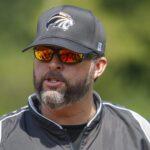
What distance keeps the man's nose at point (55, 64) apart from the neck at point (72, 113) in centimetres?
18

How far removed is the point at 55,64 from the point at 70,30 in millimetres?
177

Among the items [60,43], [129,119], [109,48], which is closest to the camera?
[60,43]

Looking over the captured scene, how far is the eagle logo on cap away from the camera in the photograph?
3.61 m

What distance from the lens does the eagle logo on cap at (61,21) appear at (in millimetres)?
3613

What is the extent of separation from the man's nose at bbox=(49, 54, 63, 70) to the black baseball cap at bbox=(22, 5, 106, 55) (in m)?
0.08

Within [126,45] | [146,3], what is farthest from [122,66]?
[146,3]

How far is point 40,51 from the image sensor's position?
140 inches

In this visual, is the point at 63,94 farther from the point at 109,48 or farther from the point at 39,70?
the point at 109,48

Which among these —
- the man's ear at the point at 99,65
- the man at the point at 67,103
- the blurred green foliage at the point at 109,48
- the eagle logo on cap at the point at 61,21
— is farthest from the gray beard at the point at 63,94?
the blurred green foliage at the point at 109,48

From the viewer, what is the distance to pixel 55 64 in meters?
3.56

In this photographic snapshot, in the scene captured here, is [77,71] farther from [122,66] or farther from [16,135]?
[122,66]

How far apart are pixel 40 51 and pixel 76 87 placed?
232 millimetres

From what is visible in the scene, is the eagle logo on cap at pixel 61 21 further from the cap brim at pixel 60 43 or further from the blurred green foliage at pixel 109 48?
the blurred green foliage at pixel 109 48

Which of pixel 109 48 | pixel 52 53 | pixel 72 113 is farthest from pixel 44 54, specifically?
pixel 109 48
